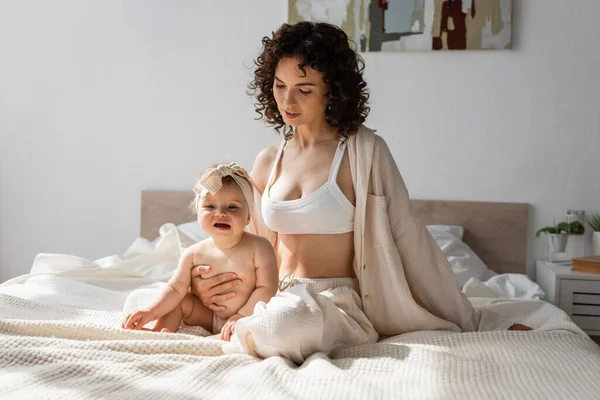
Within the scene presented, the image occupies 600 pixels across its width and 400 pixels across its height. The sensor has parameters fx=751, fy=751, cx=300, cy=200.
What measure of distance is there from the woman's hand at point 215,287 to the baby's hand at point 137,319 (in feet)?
0.51

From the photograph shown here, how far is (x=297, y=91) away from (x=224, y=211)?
386mm

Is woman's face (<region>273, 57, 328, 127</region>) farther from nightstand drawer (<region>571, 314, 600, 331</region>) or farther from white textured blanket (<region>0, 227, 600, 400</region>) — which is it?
nightstand drawer (<region>571, 314, 600, 331</region>)

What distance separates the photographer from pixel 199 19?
369cm

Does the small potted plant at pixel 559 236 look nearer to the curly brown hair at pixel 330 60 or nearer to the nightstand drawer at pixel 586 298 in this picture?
the nightstand drawer at pixel 586 298

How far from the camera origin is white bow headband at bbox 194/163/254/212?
1.84 metres

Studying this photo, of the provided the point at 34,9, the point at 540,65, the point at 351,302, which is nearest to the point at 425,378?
the point at 351,302

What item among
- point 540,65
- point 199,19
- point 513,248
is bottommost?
point 513,248

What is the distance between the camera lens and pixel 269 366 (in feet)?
4.75

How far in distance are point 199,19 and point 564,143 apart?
183 centimetres

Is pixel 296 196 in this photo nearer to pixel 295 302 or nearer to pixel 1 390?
pixel 295 302

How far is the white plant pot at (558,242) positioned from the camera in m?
3.28

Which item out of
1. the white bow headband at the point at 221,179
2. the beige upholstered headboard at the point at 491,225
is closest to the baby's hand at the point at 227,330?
the white bow headband at the point at 221,179

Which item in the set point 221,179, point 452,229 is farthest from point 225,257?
point 452,229

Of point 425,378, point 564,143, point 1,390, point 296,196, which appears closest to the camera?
point 1,390
